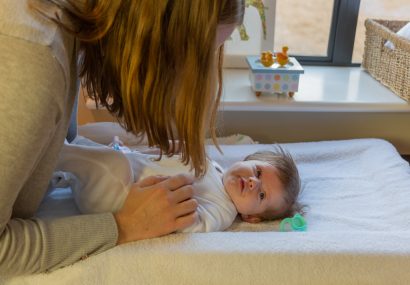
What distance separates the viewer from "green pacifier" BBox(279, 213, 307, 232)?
1.15 m

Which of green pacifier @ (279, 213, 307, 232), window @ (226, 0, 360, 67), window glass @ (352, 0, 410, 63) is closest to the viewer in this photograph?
green pacifier @ (279, 213, 307, 232)

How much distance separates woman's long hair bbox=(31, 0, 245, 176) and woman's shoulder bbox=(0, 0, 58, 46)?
0.02 metres

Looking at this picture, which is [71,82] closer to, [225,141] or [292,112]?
[225,141]

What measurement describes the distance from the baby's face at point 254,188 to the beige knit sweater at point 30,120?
49cm

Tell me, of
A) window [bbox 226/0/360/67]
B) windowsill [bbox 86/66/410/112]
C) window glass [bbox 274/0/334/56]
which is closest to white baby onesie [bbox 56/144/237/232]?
windowsill [bbox 86/66/410/112]

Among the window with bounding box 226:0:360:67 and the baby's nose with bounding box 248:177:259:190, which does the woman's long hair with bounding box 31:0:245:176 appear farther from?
the window with bounding box 226:0:360:67

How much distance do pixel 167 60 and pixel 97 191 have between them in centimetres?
35

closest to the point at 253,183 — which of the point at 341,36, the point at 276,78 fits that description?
the point at 276,78

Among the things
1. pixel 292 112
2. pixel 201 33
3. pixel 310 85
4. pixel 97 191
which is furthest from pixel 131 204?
Answer: pixel 310 85

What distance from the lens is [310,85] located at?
1728mm

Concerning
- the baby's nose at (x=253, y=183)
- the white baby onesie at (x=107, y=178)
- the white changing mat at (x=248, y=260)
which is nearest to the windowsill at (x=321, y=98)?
the baby's nose at (x=253, y=183)

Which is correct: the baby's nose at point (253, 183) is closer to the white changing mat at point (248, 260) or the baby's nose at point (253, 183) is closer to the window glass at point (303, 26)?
the white changing mat at point (248, 260)

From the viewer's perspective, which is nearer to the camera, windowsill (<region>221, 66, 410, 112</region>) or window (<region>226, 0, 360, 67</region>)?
windowsill (<region>221, 66, 410, 112</region>)


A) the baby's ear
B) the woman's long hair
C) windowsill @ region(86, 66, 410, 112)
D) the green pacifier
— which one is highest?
the woman's long hair
